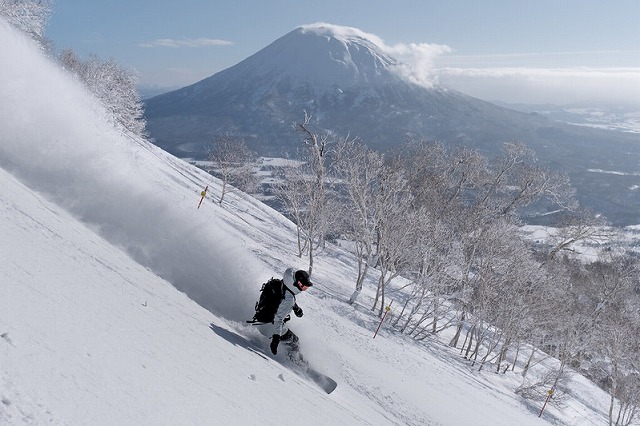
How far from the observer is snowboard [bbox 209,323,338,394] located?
847 cm

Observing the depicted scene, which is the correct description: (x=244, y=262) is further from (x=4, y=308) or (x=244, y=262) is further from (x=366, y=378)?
(x=4, y=308)

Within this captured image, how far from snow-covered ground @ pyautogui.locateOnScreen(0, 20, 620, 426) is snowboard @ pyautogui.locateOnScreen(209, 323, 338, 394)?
0.39 feet

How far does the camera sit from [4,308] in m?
3.92

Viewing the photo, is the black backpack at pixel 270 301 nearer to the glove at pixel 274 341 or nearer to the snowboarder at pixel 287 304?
the snowboarder at pixel 287 304

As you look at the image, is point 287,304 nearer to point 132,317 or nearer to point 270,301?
point 270,301

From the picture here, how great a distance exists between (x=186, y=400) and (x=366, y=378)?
9.78m

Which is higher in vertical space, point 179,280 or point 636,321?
point 636,321

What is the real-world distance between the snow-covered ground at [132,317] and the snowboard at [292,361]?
0.12 m

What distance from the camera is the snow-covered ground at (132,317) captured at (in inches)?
149

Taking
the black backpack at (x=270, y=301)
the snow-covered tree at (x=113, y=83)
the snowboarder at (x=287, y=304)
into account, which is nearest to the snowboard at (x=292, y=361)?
the snowboarder at (x=287, y=304)

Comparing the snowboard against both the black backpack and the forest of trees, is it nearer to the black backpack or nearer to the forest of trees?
the black backpack

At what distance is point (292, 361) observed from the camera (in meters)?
9.95

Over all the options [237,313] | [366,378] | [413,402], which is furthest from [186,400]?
[413,402]

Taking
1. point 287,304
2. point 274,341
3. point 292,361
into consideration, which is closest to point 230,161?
point 292,361
